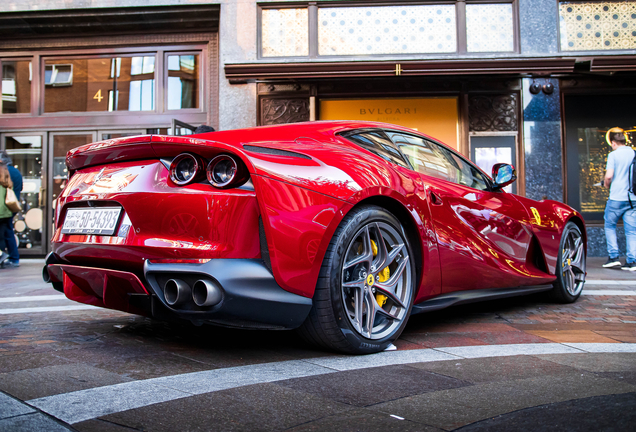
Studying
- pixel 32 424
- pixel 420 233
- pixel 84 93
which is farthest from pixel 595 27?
pixel 32 424

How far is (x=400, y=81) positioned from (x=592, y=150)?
11.8ft

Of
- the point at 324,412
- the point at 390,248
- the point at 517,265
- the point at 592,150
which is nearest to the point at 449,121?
the point at 592,150

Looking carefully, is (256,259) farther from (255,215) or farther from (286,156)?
(286,156)

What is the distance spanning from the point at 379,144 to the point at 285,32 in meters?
7.11

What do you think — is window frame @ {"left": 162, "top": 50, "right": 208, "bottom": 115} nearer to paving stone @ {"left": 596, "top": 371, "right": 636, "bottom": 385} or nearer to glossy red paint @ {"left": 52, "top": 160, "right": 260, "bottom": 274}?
glossy red paint @ {"left": 52, "top": 160, "right": 260, "bottom": 274}

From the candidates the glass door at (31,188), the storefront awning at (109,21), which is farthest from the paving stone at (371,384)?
the glass door at (31,188)

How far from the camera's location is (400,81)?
31.9 feet

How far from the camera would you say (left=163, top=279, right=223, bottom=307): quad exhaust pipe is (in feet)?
7.82

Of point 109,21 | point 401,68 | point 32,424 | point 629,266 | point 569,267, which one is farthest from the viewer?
point 109,21

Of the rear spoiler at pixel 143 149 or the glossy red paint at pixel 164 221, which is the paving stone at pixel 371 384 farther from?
the rear spoiler at pixel 143 149

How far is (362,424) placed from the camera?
184 centimetres

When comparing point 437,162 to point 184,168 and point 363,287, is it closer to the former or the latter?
point 363,287

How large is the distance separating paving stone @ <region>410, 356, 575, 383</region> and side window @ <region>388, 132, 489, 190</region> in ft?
4.03

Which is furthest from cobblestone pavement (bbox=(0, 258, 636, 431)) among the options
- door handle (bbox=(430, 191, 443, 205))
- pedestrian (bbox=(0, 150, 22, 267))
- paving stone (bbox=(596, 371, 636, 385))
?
pedestrian (bbox=(0, 150, 22, 267))
